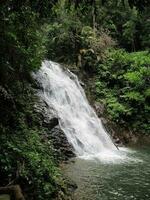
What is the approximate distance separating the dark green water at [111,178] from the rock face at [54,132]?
63cm

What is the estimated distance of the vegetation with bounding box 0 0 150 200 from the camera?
7301mm

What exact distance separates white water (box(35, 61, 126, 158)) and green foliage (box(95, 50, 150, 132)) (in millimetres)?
2838

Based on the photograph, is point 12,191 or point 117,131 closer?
point 12,191

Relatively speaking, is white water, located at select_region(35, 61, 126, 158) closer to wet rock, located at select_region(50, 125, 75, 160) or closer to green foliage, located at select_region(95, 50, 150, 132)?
wet rock, located at select_region(50, 125, 75, 160)

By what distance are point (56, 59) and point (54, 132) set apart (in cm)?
1193

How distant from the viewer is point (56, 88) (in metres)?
18.0

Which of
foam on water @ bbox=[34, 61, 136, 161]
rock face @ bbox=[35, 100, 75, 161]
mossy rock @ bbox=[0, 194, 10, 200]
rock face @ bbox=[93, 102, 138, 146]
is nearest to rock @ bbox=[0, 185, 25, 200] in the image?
mossy rock @ bbox=[0, 194, 10, 200]

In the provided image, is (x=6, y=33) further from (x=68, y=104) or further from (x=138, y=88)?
(x=138, y=88)

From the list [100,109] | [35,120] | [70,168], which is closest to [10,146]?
[70,168]

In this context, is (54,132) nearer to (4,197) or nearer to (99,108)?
(99,108)

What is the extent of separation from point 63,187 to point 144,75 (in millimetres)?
16363

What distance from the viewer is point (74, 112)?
696 inches

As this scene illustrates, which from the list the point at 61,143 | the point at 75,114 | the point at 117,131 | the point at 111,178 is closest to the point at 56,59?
the point at 117,131

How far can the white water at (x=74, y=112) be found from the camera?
1537 cm
